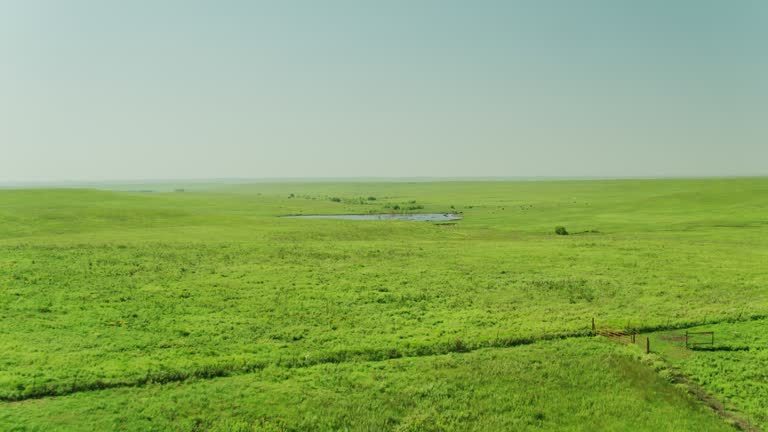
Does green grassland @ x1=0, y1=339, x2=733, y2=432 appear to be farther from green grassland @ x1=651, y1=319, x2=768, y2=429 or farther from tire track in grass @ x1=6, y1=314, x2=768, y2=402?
green grassland @ x1=651, y1=319, x2=768, y2=429

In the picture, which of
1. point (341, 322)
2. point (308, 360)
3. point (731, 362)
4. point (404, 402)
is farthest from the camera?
point (341, 322)

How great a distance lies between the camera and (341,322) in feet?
106

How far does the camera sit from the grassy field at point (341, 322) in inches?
844

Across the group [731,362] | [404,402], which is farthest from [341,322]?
[731,362]

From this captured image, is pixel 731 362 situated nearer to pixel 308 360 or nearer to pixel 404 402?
pixel 404 402

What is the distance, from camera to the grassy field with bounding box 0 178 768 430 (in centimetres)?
2144

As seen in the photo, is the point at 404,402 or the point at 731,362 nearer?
the point at 404,402

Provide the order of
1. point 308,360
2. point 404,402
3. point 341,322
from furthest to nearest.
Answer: point 341,322
point 308,360
point 404,402

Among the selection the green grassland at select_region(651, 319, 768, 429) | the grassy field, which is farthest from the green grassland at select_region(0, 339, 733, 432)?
the green grassland at select_region(651, 319, 768, 429)

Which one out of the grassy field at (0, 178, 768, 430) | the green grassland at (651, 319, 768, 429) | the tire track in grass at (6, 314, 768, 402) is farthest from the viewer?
the green grassland at (651, 319, 768, 429)

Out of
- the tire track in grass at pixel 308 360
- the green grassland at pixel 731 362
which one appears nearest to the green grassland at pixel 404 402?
the tire track in grass at pixel 308 360

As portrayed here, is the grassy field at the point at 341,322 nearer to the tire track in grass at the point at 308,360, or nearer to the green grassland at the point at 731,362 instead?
the tire track in grass at the point at 308,360

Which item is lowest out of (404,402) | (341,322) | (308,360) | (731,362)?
(404,402)

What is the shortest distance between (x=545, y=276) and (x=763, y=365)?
20.6 meters
